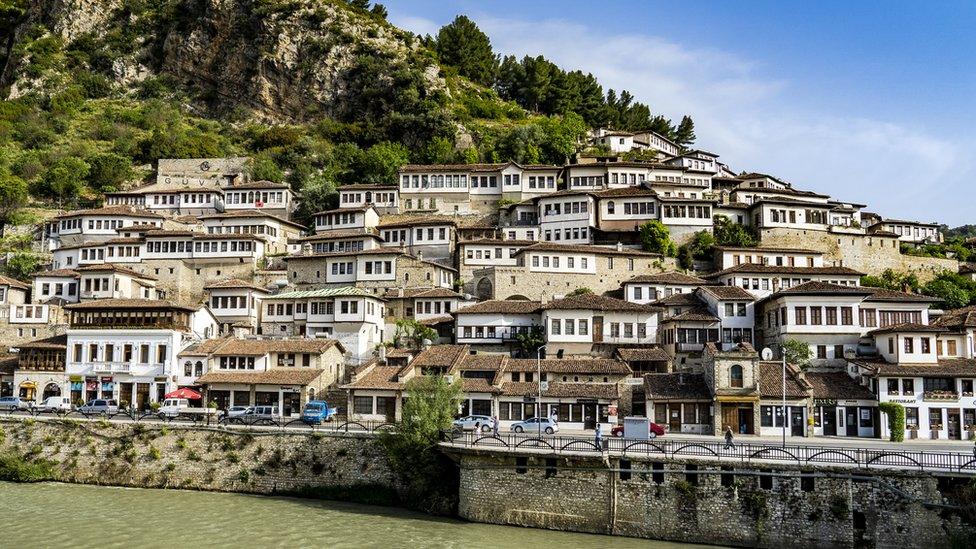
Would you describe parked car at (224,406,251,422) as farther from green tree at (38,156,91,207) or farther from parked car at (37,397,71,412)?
green tree at (38,156,91,207)

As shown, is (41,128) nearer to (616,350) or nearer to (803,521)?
(616,350)

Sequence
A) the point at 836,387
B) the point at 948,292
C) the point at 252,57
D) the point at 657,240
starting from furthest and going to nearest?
the point at 252,57 → the point at 657,240 → the point at 948,292 → the point at 836,387

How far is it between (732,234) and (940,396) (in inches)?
1086

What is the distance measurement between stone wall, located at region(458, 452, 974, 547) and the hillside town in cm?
706

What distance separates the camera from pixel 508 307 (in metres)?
53.7

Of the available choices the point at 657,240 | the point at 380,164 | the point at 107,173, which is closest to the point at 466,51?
the point at 380,164

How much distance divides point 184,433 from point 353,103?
76.3 m

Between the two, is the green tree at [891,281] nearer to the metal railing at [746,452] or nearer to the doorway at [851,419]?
the doorway at [851,419]

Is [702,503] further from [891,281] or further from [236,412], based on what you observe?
[891,281]

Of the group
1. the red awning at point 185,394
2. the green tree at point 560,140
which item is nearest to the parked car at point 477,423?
the red awning at point 185,394

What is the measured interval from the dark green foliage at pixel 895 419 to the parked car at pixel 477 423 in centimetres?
2109

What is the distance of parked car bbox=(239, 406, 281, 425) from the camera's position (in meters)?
39.5

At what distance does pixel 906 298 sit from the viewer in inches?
1953

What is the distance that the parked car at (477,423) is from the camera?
3888 cm
